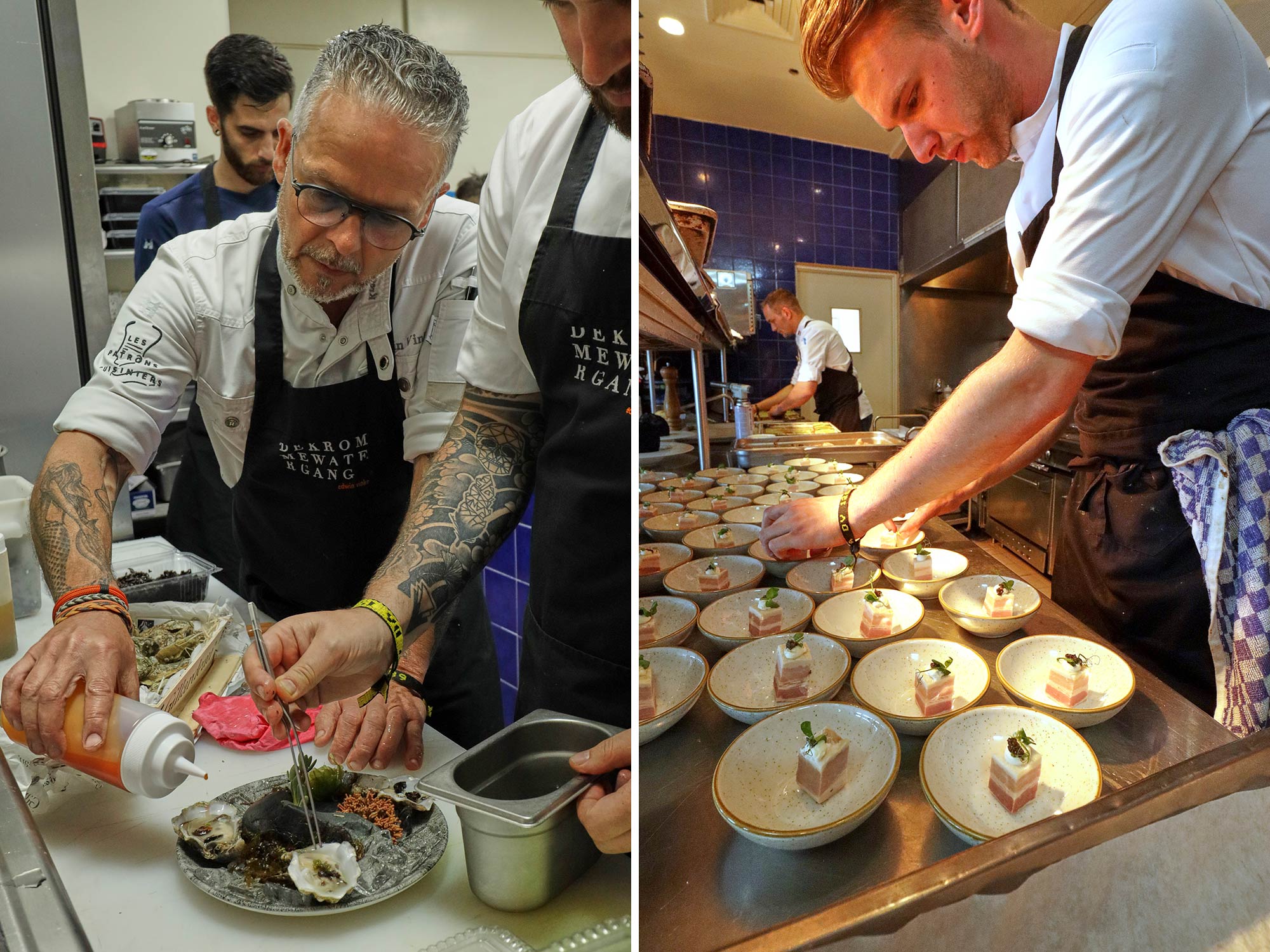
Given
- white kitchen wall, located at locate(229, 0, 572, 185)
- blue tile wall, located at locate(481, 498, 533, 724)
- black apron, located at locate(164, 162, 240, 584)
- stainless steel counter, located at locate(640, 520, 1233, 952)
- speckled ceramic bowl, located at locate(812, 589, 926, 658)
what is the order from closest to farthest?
1. stainless steel counter, located at locate(640, 520, 1233, 952)
2. speckled ceramic bowl, located at locate(812, 589, 926, 658)
3. white kitchen wall, located at locate(229, 0, 572, 185)
4. black apron, located at locate(164, 162, 240, 584)
5. blue tile wall, located at locate(481, 498, 533, 724)

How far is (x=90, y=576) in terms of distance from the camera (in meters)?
0.65

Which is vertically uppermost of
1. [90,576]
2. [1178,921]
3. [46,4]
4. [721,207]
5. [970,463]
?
[46,4]

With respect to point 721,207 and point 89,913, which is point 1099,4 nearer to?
point 721,207

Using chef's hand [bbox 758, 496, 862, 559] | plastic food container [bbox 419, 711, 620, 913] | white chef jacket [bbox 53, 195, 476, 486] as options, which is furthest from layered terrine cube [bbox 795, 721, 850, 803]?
white chef jacket [bbox 53, 195, 476, 486]

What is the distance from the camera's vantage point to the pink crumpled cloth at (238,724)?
635 mm

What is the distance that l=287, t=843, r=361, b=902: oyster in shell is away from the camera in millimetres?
524

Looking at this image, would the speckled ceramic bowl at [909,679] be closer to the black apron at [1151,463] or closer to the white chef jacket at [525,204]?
the black apron at [1151,463]

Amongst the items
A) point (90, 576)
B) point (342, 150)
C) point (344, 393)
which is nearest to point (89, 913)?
point (90, 576)

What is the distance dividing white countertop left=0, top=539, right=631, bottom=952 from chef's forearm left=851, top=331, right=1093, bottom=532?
0.34 meters

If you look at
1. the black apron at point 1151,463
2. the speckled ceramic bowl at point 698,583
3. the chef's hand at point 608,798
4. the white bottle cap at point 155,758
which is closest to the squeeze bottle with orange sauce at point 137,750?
the white bottle cap at point 155,758

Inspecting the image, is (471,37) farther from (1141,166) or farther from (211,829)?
(211,829)

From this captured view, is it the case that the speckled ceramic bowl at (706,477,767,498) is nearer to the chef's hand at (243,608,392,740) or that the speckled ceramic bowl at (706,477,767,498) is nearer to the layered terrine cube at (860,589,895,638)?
the layered terrine cube at (860,589,895,638)

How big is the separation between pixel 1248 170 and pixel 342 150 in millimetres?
547

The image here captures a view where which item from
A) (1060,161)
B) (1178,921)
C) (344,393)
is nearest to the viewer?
(1060,161)
